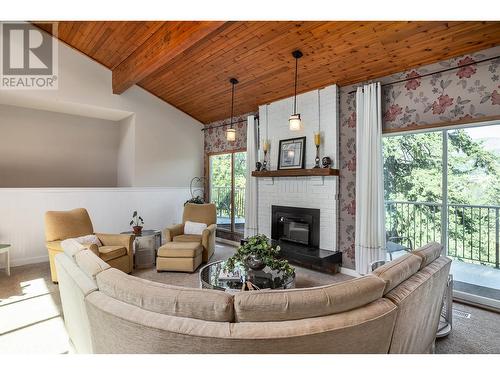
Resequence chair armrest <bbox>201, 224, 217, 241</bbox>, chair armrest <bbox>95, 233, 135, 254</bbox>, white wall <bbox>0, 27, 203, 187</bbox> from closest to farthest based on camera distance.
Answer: chair armrest <bbox>95, 233, 135, 254</bbox> < chair armrest <bbox>201, 224, 217, 241</bbox> < white wall <bbox>0, 27, 203, 187</bbox>

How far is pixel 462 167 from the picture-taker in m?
3.18

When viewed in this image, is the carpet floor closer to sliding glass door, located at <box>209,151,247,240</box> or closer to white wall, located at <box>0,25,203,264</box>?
white wall, located at <box>0,25,203,264</box>

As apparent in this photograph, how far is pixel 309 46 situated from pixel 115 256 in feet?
12.4

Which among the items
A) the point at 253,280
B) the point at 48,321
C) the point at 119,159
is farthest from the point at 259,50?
the point at 119,159

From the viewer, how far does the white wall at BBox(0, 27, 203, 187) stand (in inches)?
183

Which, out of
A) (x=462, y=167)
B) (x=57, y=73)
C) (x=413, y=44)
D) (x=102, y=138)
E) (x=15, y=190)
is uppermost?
(x=57, y=73)

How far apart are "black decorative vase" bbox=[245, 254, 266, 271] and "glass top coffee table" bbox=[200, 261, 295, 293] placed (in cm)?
6

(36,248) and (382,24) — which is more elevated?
(382,24)

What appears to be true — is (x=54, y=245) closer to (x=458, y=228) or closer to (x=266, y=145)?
(x=266, y=145)

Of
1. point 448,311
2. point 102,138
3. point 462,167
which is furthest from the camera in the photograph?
point 102,138

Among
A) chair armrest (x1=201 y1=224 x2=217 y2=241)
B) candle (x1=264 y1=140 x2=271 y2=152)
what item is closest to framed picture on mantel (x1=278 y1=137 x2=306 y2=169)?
candle (x1=264 y1=140 x2=271 y2=152)

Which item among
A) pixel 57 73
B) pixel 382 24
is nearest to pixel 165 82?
pixel 57 73
